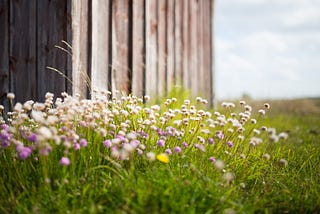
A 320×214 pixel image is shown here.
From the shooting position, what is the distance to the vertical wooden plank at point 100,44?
14.6 ft

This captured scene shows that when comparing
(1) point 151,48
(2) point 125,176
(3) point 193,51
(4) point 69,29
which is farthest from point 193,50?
(2) point 125,176

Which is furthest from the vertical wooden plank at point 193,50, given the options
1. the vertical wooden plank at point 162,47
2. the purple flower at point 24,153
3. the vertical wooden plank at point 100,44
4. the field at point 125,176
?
the purple flower at point 24,153

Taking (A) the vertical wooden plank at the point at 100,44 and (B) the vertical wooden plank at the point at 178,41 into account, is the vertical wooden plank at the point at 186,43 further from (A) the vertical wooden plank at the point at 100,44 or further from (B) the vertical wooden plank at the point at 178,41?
(A) the vertical wooden plank at the point at 100,44

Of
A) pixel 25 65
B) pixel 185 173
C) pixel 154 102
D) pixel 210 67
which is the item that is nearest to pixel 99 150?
pixel 185 173

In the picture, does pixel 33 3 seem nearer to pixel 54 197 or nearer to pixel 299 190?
pixel 54 197

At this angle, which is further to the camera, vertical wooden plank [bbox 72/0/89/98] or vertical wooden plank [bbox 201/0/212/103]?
vertical wooden plank [bbox 201/0/212/103]

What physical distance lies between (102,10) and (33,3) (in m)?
0.66

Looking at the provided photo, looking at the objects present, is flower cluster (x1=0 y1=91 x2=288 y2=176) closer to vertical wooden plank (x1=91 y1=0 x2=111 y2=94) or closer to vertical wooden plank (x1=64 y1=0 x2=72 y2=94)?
vertical wooden plank (x1=64 y1=0 x2=72 y2=94)

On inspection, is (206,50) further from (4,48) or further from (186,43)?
(4,48)

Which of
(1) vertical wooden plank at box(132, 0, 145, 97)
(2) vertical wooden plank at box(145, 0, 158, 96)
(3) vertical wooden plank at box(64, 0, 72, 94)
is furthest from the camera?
(2) vertical wooden plank at box(145, 0, 158, 96)

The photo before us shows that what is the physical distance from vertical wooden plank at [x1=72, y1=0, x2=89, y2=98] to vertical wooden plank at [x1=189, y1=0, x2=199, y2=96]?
3.58m

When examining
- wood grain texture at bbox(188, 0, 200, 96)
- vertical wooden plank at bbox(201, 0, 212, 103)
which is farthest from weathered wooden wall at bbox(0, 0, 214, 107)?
vertical wooden plank at bbox(201, 0, 212, 103)

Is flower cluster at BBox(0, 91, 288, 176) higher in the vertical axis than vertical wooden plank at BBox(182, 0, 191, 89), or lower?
lower

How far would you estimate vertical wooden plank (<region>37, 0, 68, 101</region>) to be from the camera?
430cm
